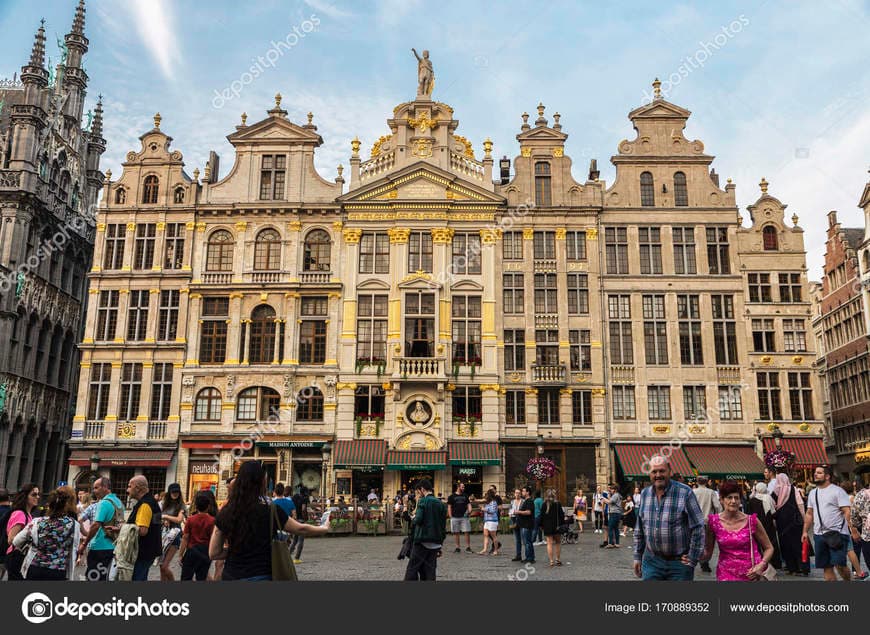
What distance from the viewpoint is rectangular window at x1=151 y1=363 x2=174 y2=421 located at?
38.8 metres

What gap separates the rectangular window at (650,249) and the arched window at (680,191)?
6.42 ft

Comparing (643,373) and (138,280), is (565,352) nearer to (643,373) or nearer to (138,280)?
(643,373)

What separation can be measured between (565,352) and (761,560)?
30594 millimetres

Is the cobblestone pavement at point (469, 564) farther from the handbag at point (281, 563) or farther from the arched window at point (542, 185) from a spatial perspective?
the arched window at point (542, 185)

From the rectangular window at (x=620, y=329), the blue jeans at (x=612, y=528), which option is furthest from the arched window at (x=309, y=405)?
the blue jeans at (x=612, y=528)

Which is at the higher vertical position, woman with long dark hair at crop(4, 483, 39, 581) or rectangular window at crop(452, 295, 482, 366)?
rectangular window at crop(452, 295, 482, 366)

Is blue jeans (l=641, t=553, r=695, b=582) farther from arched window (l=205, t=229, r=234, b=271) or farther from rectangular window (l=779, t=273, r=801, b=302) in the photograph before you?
arched window (l=205, t=229, r=234, b=271)

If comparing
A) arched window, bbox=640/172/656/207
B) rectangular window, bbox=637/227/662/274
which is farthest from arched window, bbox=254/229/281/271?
arched window, bbox=640/172/656/207

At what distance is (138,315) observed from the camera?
40.0 m

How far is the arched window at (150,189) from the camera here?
1642 inches

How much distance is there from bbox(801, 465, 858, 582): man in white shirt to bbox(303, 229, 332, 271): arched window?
30.8 metres

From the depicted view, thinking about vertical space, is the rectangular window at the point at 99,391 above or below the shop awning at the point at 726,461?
above

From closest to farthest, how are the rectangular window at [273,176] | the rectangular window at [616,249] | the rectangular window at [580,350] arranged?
1. the rectangular window at [580,350]
2. the rectangular window at [616,249]
3. the rectangular window at [273,176]
